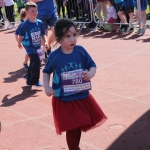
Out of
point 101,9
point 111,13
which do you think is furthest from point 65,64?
point 101,9

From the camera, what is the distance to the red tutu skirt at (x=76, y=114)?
14.9 ft

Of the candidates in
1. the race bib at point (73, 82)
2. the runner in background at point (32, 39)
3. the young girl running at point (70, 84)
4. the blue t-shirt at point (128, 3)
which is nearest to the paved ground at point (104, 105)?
the runner in background at point (32, 39)

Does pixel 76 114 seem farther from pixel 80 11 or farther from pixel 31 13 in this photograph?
pixel 80 11

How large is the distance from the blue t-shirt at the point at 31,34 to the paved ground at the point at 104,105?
782 mm

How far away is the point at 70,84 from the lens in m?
4.61

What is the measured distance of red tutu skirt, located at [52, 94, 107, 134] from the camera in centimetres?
454

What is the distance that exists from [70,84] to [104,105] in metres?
2.21

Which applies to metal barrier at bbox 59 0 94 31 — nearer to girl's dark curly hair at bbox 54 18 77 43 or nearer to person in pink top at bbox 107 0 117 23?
person in pink top at bbox 107 0 117 23

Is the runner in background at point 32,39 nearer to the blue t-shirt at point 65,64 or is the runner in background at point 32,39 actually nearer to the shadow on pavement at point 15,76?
the shadow on pavement at point 15,76

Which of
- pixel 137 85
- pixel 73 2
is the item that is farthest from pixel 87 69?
pixel 73 2

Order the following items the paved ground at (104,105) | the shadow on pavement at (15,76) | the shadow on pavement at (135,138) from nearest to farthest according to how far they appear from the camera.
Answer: the shadow on pavement at (135,138), the paved ground at (104,105), the shadow on pavement at (15,76)

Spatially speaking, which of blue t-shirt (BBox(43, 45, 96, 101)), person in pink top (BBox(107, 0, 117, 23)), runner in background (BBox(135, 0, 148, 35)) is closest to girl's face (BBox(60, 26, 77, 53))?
blue t-shirt (BBox(43, 45, 96, 101))

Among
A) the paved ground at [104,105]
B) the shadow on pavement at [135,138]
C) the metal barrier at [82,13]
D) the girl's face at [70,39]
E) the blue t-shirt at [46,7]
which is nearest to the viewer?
the girl's face at [70,39]

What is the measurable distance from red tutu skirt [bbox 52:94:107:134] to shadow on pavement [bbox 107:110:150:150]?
56cm
